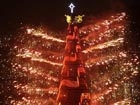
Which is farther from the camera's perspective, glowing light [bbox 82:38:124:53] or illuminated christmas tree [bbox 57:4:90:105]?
glowing light [bbox 82:38:124:53]

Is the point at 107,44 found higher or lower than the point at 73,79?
higher

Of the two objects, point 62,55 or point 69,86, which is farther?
point 62,55

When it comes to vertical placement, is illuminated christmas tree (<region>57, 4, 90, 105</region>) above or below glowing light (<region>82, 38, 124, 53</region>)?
below

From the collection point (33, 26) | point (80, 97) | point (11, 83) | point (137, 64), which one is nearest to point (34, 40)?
point (33, 26)

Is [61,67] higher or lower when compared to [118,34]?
lower

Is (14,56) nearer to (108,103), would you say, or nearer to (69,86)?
(69,86)

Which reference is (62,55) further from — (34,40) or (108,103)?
(108,103)

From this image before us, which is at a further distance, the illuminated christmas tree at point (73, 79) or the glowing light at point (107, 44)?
the glowing light at point (107, 44)

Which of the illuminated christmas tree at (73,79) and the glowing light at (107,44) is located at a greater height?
the glowing light at (107,44)

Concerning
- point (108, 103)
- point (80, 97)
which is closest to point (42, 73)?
point (80, 97)

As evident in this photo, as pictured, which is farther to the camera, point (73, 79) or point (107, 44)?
point (107, 44)

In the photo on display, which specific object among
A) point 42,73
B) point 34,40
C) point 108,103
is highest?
point 34,40
